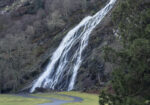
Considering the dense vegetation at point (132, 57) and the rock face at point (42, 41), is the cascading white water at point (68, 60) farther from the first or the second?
the dense vegetation at point (132, 57)

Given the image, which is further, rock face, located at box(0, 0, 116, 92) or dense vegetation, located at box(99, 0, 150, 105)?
rock face, located at box(0, 0, 116, 92)

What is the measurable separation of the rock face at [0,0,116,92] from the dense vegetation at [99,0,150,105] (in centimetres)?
3575

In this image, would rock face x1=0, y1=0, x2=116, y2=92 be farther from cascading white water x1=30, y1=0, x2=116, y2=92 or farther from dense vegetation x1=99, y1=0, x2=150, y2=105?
dense vegetation x1=99, y1=0, x2=150, y2=105

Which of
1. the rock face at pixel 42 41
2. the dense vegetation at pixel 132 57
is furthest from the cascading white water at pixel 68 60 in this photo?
the dense vegetation at pixel 132 57

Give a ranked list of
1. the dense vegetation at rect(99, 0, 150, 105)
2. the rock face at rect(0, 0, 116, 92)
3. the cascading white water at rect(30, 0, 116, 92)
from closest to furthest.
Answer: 1. the dense vegetation at rect(99, 0, 150, 105)
2. the rock face at rect(0, 0, 116, 92)
3. the cascading white water at rect(30, 0, 116, 92)

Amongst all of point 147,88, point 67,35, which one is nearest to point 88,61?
point 67,35

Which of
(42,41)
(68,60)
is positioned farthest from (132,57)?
(42,41)

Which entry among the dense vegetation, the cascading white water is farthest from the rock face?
the dense vegetation

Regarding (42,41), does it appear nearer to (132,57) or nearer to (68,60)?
(68,60)

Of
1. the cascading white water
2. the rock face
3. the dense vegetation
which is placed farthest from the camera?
the cascading white water

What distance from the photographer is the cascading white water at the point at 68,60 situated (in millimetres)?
61906

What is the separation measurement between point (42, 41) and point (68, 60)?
89.4ft

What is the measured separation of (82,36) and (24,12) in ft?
210

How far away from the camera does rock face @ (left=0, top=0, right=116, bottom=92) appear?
60625 mm
